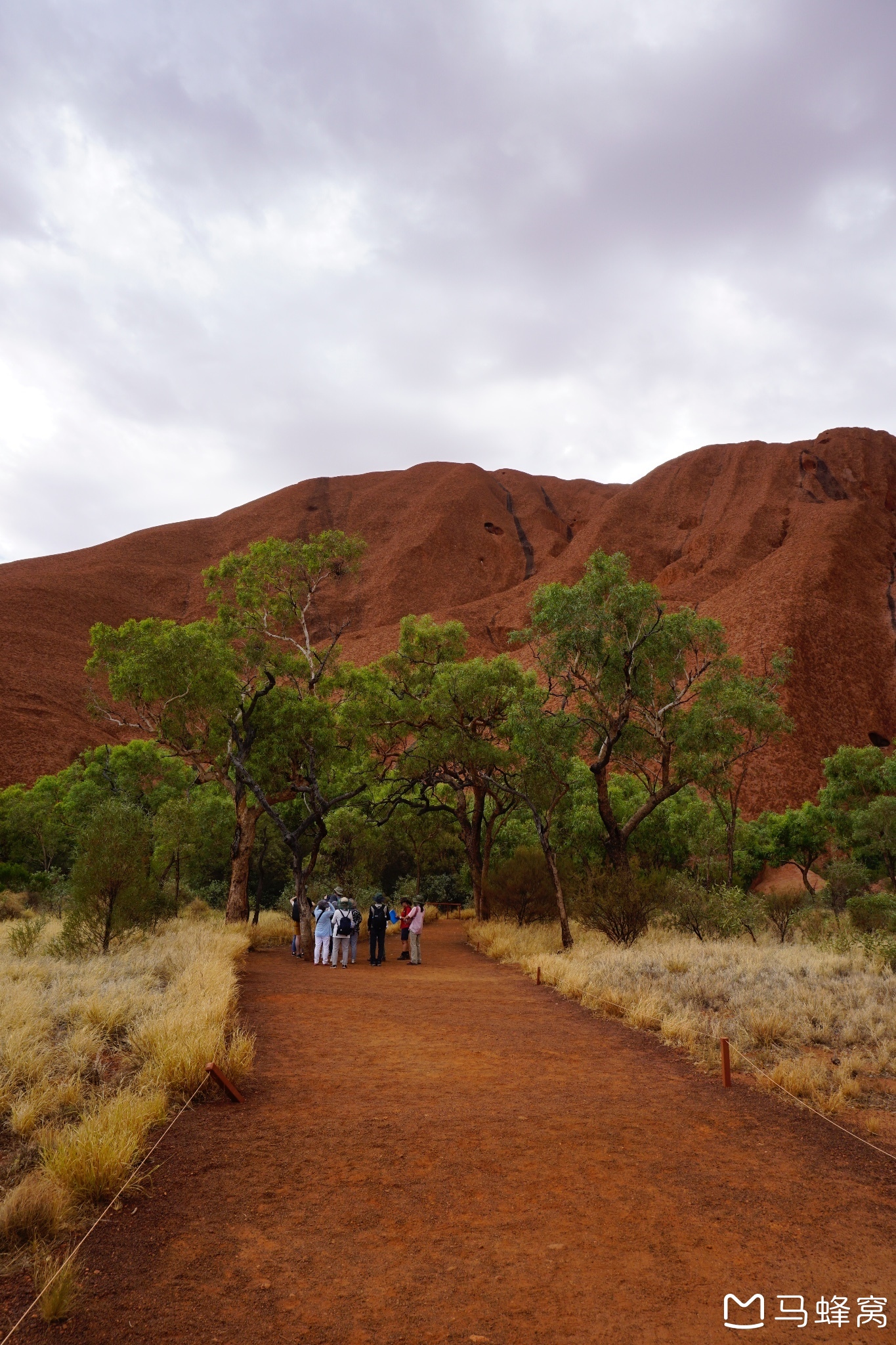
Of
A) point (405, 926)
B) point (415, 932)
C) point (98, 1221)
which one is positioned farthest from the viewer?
point (405, 926)

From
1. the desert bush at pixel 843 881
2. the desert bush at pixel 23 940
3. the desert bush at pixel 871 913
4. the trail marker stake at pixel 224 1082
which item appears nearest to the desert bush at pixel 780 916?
the desert bush at pixel 871 913

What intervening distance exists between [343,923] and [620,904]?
20.4 feet

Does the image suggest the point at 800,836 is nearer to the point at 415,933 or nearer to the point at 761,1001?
the point at 415,933

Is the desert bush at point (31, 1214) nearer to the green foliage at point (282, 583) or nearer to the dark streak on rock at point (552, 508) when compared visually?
the green foliage at point (282, 583)

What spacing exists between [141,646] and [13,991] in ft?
44.4

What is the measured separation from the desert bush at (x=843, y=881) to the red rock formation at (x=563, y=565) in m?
16.8

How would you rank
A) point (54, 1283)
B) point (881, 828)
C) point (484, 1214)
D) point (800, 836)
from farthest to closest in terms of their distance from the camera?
point (800, 836) → point (881, 828) → point (484, 1214) → point (54, 1283)

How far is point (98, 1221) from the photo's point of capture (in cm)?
392

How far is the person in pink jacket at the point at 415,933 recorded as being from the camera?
1694 centimetres

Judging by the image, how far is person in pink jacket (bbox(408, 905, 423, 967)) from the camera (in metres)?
16.9

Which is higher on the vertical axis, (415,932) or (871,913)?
(415,932)

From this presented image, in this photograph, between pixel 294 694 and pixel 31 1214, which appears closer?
pixel 31 1214

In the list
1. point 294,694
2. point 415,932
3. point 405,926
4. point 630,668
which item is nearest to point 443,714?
point 294,694

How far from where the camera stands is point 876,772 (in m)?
38.3
